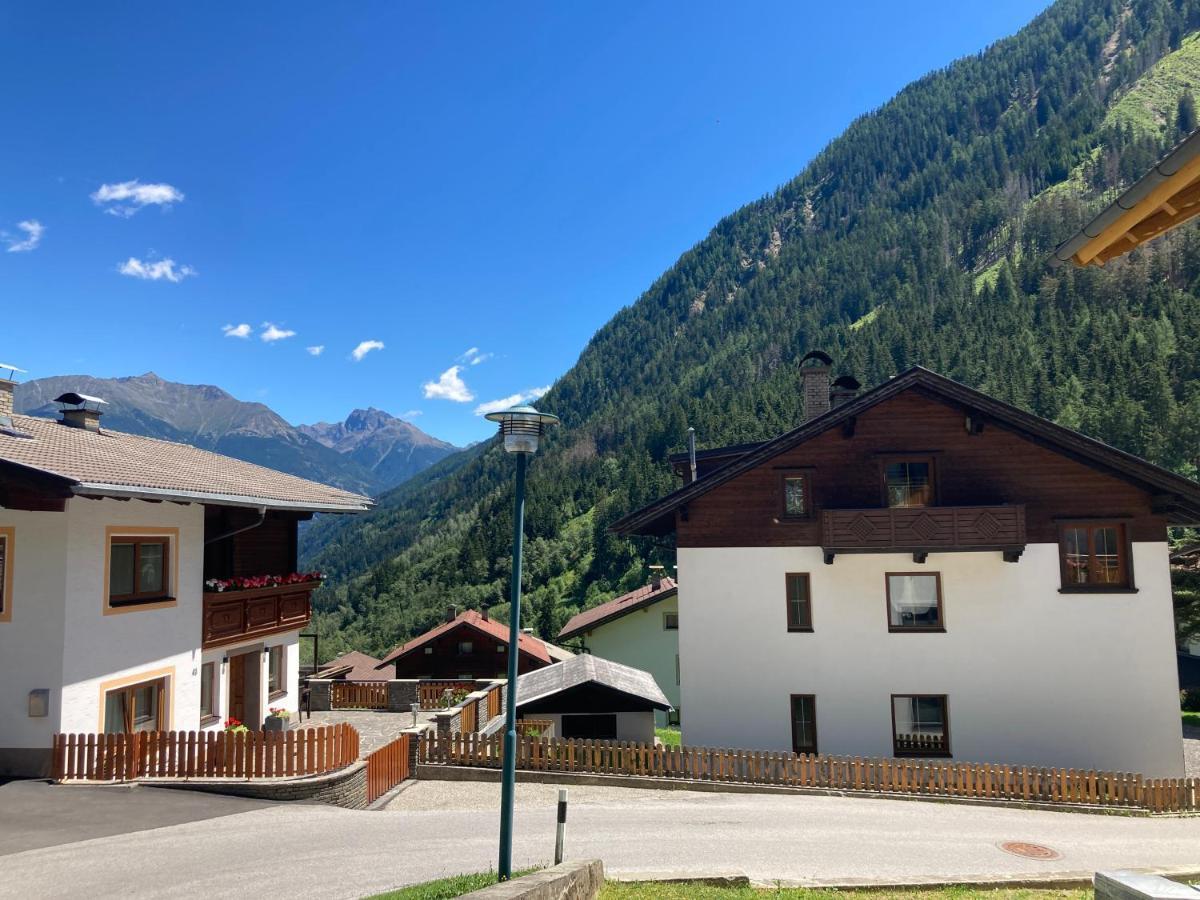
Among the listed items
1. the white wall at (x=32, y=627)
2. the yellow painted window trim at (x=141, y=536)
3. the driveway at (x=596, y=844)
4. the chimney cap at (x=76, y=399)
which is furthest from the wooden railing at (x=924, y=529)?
the chimney cap at (x=76, y=399)

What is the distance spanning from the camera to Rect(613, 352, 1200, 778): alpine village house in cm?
2069

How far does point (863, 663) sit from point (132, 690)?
725 inches

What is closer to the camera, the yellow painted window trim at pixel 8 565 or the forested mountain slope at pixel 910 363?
the yellow painted window trim at pixel 8 565

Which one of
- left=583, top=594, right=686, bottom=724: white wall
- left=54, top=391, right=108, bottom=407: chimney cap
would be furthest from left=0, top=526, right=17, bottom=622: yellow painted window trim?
left=583, top=594, right=686, bottom=724: white wall

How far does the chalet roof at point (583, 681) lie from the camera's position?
71.5 feet

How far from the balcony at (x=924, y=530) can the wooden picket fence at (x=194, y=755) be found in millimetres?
14147

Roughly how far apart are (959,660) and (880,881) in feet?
42.0

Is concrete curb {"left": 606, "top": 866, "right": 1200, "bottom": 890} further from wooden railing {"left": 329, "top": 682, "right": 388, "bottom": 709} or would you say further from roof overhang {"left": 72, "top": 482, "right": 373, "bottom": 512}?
wooden railing {"left": 329, "top": 682, "right": 388, "bottom": 709}

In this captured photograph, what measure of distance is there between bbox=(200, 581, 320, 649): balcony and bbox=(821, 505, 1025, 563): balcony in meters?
15.7

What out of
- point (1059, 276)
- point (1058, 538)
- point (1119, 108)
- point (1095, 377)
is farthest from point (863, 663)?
point (1119, 108)

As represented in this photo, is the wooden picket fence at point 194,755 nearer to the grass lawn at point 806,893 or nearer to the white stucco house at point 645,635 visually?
the grass lawn at point 806,893

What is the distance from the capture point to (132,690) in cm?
1550

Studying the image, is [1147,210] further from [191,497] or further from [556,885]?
[191,497]

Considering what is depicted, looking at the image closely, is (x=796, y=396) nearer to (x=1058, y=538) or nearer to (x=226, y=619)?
(x=1058, y=538)
